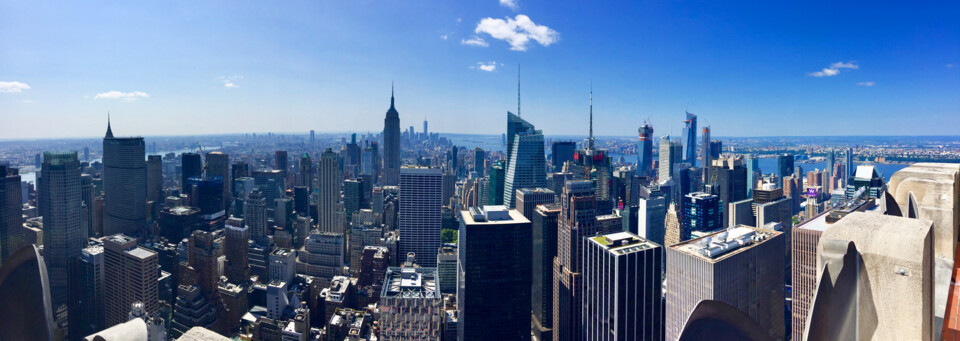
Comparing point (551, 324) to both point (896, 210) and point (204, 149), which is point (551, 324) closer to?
point (896, 210)

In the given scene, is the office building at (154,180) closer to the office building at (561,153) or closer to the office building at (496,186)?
the office building at (496,186)

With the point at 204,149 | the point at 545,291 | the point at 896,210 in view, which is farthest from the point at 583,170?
the point at 896,210

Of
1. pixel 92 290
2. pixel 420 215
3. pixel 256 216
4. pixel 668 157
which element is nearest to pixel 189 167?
pixel 256 216

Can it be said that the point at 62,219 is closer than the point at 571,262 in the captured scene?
No

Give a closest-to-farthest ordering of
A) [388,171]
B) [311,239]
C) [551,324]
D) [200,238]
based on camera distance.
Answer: [551,324] → [200,238] → [311,239] → [388,171]

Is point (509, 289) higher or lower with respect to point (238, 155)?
lower

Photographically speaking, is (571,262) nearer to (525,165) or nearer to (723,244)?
(723,244)
